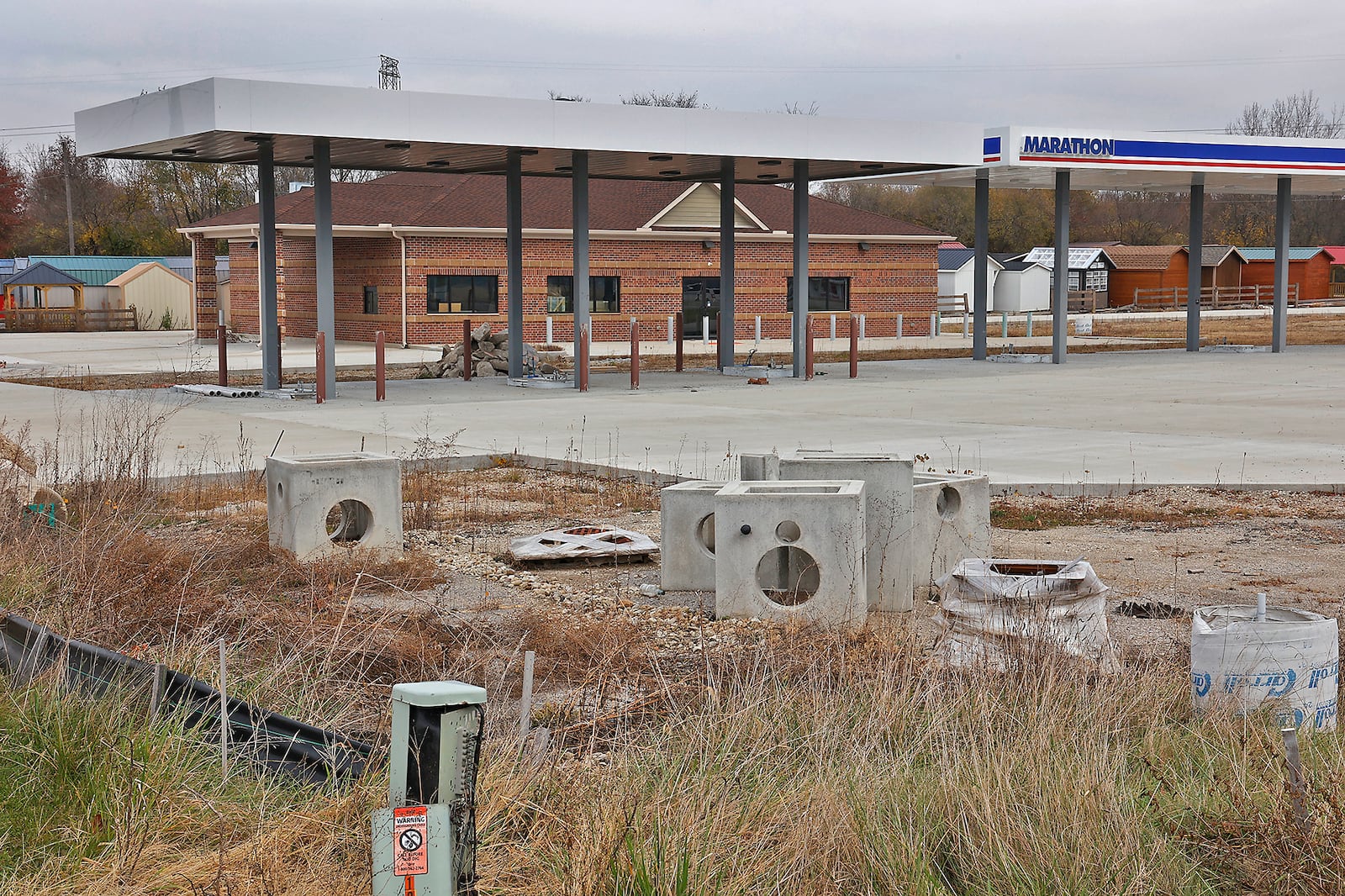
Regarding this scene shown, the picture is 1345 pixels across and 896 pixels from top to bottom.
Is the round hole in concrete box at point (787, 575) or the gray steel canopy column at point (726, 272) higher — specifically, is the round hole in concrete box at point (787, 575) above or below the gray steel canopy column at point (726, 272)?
below

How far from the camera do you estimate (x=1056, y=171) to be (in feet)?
113

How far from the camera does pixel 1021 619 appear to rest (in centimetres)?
668

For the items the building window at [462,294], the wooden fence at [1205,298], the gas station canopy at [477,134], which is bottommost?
the building window at [462,294]

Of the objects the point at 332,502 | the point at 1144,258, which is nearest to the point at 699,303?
the point at 332,502

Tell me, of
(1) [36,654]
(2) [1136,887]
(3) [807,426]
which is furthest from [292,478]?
(3) [807,426]

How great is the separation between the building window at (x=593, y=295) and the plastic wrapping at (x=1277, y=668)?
126 feet

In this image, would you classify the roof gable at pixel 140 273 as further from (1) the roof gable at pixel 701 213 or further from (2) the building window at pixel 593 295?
(1) the roof gable at pixel 701 213

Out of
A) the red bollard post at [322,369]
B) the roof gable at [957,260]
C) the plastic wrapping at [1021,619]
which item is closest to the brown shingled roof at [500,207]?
the red bollard post at [322,369]

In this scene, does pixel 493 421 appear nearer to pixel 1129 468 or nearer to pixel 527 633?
pixel 1129 468

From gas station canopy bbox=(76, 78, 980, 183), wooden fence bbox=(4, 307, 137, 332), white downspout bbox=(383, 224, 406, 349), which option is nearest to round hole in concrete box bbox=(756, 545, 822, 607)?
gas station canopy bbox=(76, 78, 980, 183)

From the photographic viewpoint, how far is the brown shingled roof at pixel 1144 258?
8025 centimetres

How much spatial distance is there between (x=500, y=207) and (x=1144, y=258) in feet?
164

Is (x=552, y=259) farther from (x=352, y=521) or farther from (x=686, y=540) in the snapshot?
(x=686, y=540)

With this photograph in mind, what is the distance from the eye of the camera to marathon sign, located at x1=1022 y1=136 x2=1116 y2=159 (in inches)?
1282
